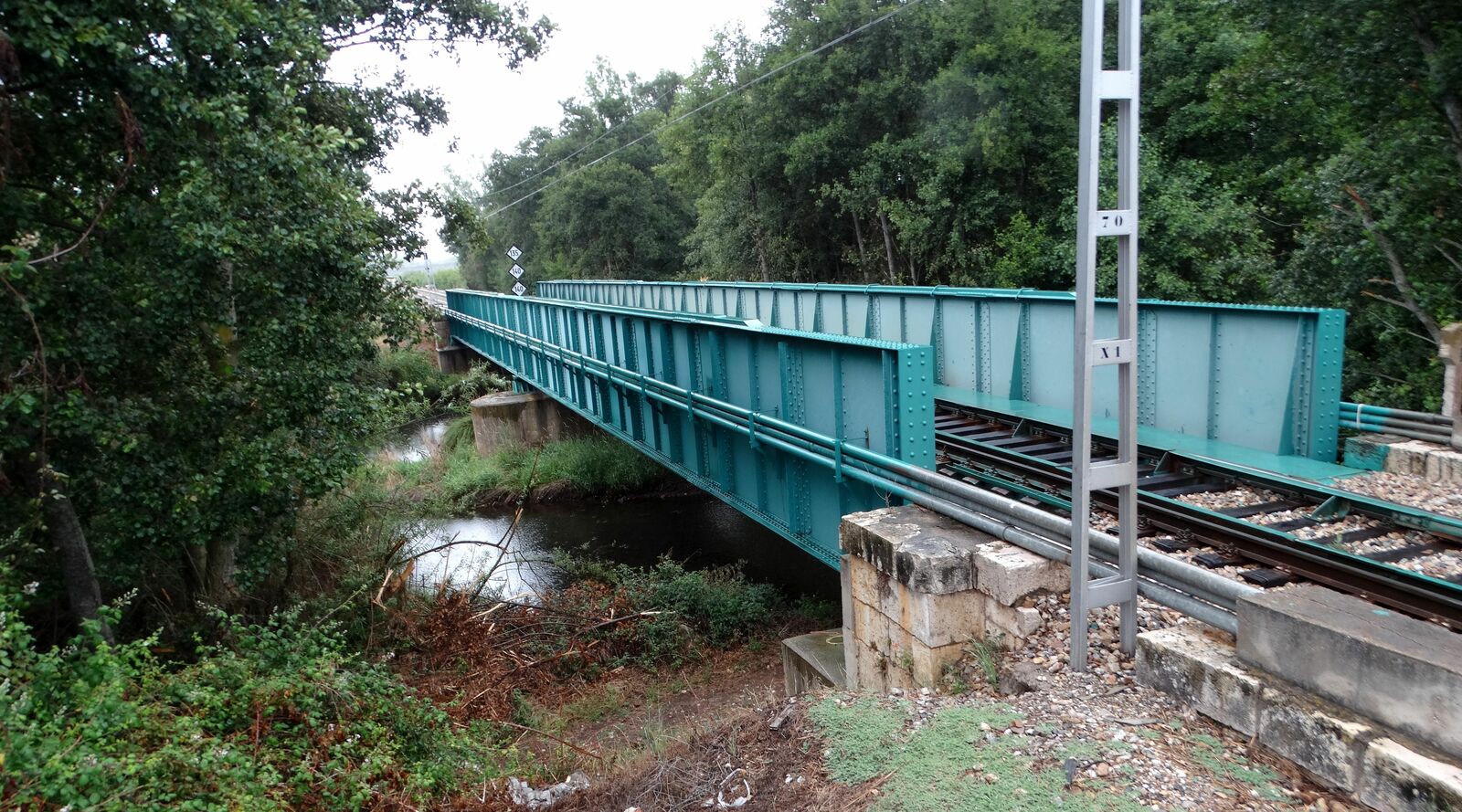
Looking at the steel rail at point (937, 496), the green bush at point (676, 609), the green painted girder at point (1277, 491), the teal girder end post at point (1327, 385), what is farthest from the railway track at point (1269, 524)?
Result: the green bush at point (676, 609)

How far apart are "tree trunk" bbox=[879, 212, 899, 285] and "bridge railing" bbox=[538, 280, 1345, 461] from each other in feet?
41.6

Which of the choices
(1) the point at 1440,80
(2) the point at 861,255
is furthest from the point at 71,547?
(2) the point at 861,255

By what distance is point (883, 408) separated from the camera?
24.7ft

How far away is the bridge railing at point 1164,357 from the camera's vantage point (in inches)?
307

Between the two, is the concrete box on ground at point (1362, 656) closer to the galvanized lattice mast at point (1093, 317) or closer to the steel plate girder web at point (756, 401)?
the galvanized lattice mast at point (1093, 317)

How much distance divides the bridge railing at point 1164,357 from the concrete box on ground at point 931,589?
3.33m

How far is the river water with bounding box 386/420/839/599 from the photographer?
14.4m

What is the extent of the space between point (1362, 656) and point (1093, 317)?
6.15 feet

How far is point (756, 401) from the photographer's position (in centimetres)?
998

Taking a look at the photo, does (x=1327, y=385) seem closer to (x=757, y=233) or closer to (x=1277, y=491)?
(x=1277, y=491)

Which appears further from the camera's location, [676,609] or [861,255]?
[861,255]

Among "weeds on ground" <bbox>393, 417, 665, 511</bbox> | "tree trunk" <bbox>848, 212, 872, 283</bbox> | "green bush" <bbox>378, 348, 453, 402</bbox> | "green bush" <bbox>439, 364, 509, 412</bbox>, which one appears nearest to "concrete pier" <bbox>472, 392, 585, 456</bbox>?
"weeds on ground" <bbox>393, 417, 665, 511</bbox>

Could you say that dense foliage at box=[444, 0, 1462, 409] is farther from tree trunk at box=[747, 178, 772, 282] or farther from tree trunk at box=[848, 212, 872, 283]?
tree trunk at box=[848, 212, 872, 283]

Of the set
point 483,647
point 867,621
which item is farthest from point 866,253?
point 867,621
